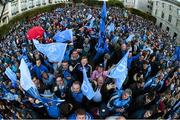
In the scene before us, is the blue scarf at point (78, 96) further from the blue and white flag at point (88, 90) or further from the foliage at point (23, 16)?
the foliage at point (23, 16)

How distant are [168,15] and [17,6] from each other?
2151 centimetres

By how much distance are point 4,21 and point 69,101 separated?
3651cm

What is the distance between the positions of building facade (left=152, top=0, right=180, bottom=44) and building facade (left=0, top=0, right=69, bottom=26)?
17.4 meters

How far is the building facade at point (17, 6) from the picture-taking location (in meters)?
46.6

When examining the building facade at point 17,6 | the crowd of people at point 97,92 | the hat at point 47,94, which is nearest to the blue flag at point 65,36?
the crowd of people at point 97,92

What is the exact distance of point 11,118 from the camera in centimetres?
1207

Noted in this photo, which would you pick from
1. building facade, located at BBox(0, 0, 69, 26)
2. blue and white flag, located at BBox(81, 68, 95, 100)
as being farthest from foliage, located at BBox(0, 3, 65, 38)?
blue and white flag, located at BBox(81, 68, 95, 100)

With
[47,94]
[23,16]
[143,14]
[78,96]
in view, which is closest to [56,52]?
[47,94]

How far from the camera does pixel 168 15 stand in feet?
165

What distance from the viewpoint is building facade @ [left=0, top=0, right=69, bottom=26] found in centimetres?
4664

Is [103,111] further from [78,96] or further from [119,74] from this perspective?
[119,74]

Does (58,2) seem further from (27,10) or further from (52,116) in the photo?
(52,116)

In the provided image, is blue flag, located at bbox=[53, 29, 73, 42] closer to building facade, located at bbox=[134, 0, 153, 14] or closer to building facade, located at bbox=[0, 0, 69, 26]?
building facade, located at bbox=[0, 0, 69, 26]

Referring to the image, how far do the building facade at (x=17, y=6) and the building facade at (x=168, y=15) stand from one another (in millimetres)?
17441
